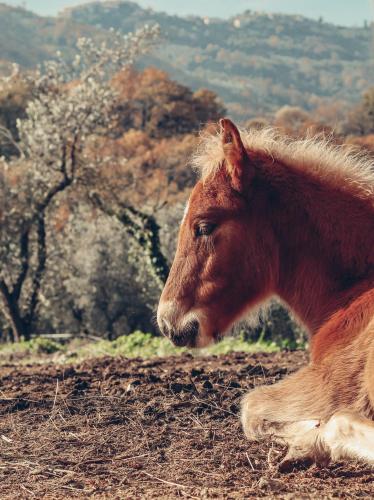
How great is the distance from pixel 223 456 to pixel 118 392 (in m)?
1.76

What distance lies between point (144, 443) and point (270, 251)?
147 cm

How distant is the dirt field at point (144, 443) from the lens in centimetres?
363

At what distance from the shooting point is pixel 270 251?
4.51 m

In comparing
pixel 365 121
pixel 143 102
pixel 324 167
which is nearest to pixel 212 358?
pixel 324 167

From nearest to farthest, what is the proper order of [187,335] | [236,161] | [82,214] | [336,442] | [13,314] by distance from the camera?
1. [336,442]
2. [236,161]
3. [187,335]
4. [13,314]
5. [82,214]

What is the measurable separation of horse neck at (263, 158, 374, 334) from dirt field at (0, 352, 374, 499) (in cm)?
98

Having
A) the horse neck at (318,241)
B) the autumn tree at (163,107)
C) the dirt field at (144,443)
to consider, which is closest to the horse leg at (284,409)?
the dirt field at (144,443)

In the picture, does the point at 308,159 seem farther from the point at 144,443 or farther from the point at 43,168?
the point at 43,168

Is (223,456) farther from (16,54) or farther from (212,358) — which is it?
(16,54)

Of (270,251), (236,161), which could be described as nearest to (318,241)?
(270,251)

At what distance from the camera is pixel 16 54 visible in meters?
166

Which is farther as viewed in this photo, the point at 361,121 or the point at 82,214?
the point at 361,121

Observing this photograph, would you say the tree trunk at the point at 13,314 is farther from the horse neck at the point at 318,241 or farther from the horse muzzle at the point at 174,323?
the horse neck at the point at 318,241

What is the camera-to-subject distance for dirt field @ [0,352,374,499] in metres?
3.63
